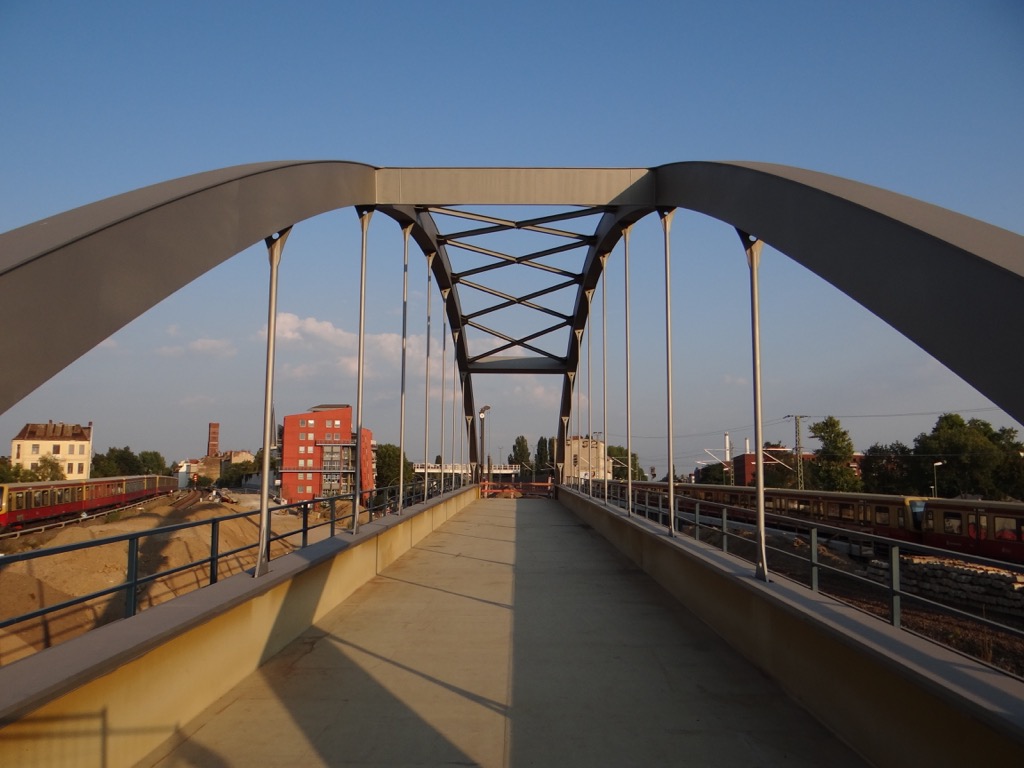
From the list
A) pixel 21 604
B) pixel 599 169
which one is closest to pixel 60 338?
pixel 21 604

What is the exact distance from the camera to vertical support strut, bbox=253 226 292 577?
6895 mm

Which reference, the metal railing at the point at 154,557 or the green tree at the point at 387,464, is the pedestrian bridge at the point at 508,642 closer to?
the metal railing at the point at 154,557

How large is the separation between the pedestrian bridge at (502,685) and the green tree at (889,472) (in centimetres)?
5137

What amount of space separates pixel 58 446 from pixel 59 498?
69.0 m

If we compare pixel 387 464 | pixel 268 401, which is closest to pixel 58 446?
pixel 387 464

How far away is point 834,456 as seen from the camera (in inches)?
1917

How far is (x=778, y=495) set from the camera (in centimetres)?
3066

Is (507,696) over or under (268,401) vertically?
under

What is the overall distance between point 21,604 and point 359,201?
709cm

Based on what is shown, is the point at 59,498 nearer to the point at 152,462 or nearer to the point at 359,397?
the point at 359,397

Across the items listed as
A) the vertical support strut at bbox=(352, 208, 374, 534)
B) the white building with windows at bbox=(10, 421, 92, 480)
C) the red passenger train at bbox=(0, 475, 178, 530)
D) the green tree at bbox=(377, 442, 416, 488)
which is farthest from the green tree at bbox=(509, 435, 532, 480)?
the vertical support strut at bbox=(352, 208, 374, 534)

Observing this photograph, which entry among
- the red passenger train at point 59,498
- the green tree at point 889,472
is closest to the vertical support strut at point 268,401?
the red passenger train at point 59,498

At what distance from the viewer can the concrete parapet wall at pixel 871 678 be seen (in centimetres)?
331

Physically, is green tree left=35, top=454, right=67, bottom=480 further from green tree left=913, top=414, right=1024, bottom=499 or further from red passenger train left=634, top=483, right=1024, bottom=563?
green tree left=913, top=414, right=1024, bottom=499
